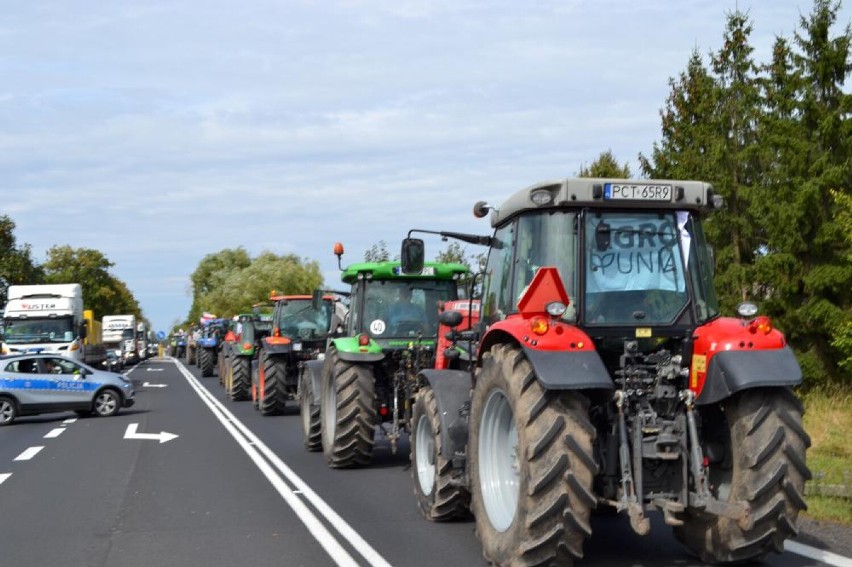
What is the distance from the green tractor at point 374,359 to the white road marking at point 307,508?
774 mm

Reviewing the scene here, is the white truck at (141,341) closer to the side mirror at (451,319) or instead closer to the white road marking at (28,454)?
the white road marking at (28,454)

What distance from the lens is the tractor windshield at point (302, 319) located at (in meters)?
23.7

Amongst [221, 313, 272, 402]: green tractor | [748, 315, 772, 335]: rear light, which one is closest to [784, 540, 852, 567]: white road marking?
[748, 315, 772, 335]: rear light

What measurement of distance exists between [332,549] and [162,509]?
9.60 ft

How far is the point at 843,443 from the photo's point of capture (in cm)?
1478

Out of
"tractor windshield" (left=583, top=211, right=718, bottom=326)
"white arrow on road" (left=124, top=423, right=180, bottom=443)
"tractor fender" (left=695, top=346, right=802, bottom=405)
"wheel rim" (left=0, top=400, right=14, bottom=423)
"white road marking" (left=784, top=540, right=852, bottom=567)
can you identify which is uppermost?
"tractor windshield" (left=583, top=211, right=718, bottom=326)

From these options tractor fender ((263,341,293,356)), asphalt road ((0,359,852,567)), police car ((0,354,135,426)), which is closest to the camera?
asphalt road ((0,359,852,567))

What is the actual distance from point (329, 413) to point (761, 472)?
7837mm

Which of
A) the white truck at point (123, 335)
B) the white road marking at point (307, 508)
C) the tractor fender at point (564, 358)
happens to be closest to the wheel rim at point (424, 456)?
the white road marking at point (307, 508)

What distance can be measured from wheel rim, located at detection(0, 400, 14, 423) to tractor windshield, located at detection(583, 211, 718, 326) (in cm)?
1864

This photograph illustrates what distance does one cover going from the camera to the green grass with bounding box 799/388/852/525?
9.61 meters

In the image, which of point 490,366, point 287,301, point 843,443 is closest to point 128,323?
point 287,301

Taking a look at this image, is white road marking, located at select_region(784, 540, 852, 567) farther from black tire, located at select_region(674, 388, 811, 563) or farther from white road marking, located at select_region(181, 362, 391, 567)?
white road marking, located at select_region(181, 362, 391, 567)

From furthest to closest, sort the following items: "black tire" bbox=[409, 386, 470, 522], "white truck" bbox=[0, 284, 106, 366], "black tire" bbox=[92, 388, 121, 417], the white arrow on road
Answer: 1. "white truck" bbox=[0, 284, 106, 366]
2. "black tire" bbox=[92, 388, 121, 417]
3. the white arrow on road
4. "black tire" bbox=[409, 386, 470, 522]
